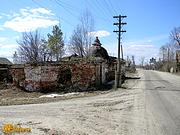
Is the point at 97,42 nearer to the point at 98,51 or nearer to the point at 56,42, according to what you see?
the point at 98,51

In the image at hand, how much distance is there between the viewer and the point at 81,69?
3306 centimetres

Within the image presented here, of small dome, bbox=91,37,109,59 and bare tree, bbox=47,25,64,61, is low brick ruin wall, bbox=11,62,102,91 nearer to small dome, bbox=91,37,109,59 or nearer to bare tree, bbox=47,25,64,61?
small dome, bbox=91,37,109,59

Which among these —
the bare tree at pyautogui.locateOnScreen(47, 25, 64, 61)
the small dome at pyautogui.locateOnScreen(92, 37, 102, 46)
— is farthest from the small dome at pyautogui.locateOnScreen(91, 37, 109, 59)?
the bare tree at pyautogui.locateOnScreen(47, 25, 64, 61)

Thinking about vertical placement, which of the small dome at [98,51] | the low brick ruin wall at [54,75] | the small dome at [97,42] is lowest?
the low brick ruin wall at [54,75]

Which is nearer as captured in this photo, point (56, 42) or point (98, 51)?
point (98, 51)

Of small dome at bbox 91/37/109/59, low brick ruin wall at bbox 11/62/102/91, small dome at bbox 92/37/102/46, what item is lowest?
low brick ruin wall at bbox 11/62/102/91

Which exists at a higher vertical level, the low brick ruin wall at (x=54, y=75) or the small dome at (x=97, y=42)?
the small dome at (x=97, y=42)

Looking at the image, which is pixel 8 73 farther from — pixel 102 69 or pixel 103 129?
pixel 103 129

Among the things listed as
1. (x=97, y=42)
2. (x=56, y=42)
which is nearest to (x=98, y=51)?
(x=97, y=42)

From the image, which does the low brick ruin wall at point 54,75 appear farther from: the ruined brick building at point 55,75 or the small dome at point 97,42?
the small dome at point 97,42

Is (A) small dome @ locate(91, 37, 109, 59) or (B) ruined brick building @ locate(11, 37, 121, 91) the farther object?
(A) small dome @ locate(91, 37, 109, 59)

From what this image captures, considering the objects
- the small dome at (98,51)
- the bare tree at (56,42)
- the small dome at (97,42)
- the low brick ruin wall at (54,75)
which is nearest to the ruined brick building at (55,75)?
the low brick ruin wall at (54,75)

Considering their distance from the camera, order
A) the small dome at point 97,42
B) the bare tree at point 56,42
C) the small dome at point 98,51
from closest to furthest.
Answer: the small dome at point 98,51 → the small dome at point 97,42 → the bare tree at point 56,42

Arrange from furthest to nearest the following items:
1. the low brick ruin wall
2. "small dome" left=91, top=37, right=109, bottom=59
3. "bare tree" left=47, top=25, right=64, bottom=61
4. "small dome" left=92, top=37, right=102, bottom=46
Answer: "bare tree" left=47, top=25, right=64, bottom=61 → "small dome" left=92, top=37, right=102, bottom=46 → "small dome" left=91, top=37, right=109, bottom=59 → the low brick ruin wall
